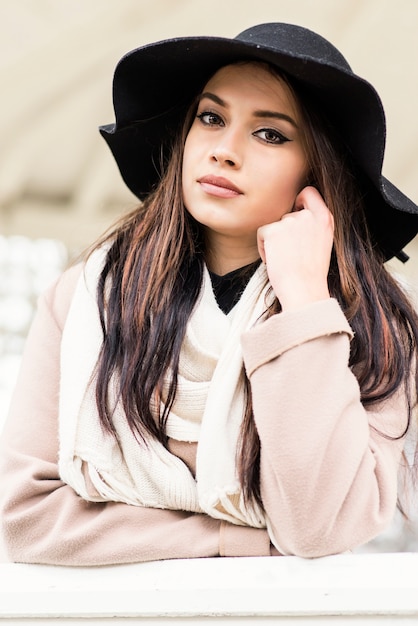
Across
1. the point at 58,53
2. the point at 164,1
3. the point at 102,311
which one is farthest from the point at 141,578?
the point at 58,53

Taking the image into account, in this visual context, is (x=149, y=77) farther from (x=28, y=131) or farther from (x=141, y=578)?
(x=28, y=131)

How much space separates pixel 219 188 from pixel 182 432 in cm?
43

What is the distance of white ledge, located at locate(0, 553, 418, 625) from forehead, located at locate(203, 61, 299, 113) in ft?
2.62

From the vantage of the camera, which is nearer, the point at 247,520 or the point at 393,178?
the point at 247,520

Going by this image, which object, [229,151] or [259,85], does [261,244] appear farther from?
[259,85]

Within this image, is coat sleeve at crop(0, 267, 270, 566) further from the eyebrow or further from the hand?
the eyebrow

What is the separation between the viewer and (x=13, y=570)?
1.41 metres

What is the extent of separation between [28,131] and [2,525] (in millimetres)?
4206

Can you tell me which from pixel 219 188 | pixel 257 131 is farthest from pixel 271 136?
pixel 219 188

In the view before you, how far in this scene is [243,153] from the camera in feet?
5.18

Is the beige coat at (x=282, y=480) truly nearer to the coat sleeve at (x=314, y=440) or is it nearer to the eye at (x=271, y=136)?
the coat sleeve at (x=314, y=440)

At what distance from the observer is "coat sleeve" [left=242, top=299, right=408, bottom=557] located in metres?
1.32

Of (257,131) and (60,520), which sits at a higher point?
(257,131)

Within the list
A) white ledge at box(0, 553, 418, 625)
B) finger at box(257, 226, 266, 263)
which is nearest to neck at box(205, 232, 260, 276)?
finger at box(257, 226, 266, 263)
